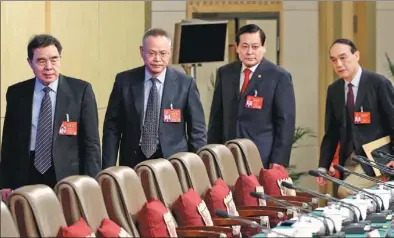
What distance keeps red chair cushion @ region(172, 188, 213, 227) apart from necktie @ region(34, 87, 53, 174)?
1039 mm

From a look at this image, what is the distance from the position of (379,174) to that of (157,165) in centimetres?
272

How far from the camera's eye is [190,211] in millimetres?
5207

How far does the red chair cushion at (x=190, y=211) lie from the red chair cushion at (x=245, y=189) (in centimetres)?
77

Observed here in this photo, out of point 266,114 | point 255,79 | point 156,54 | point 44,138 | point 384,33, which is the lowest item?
point 44,138

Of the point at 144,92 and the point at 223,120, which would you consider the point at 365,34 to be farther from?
the point at 144,92

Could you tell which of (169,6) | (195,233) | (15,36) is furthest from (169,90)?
(169,6)

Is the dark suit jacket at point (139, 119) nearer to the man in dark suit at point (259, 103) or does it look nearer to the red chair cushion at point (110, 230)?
the man in dark suit at point (259, 103)

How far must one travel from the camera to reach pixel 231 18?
1096 centimetres

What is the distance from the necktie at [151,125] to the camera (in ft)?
21.7

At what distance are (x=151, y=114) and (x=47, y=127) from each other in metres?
0.85

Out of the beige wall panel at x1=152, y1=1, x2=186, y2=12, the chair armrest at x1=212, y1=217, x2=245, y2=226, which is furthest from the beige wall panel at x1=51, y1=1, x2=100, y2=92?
the chair armrest at x1=212, y1=217, x2=245, y2=226

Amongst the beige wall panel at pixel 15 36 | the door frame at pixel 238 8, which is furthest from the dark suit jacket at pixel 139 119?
the door frame at pixel 238 8

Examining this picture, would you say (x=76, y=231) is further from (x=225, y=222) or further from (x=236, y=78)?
(x=236, y=78)

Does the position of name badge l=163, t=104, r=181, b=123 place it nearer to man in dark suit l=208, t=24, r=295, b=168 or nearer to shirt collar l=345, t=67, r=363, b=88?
man in dark suit l=208, t=24, r=295, b=168
